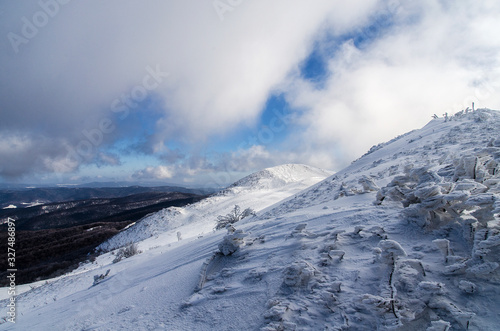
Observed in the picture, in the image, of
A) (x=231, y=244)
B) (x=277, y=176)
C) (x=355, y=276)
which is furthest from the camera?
(x=277, y=176)

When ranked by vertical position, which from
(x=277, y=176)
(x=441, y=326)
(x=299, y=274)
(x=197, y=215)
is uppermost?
(x=277, y=176)

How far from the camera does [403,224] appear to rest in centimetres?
287

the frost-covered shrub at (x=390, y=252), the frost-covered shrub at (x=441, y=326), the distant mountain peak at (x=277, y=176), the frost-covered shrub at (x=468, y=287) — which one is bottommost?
the frost-covered shrub at (x=441, y=326)

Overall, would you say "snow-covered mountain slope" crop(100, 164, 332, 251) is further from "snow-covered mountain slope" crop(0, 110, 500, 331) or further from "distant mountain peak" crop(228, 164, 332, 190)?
"snow-covered mountain slope" crop(0, 110, 500, 331)

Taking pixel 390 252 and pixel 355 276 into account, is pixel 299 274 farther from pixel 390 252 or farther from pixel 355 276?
pixel 390 252

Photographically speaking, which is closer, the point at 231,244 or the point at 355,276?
the point at 355,276

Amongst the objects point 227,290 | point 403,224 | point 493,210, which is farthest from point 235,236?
point 493,210

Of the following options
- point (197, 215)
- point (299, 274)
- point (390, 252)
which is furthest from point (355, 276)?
point (197, 215)

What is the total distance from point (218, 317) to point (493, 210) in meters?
2.95

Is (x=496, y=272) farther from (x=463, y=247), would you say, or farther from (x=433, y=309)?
(x=433, y=309)

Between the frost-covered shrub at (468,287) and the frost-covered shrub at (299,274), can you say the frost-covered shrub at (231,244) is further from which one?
the frost-covered shrub at (468,287)

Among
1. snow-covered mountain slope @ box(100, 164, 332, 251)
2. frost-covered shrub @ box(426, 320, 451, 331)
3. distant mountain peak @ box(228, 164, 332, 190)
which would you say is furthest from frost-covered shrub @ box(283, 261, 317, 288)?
distant mountain peak @ box(228, 164, 332, 190)

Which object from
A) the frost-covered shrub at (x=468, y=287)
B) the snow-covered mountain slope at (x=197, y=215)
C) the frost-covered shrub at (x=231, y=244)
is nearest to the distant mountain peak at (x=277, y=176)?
the snow-covered mountain slope at (x=197, y=215)

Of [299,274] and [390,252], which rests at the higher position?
[390,252]
